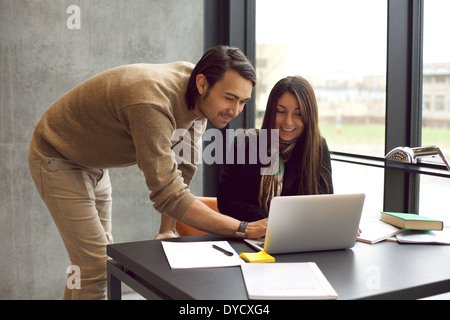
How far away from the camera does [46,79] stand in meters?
3.22

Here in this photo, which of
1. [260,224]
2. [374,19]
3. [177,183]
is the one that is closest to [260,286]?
[260,224]

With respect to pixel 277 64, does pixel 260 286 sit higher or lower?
lower

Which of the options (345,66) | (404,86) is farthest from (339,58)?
(404,86)

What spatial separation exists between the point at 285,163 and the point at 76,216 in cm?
99

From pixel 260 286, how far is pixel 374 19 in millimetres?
1876

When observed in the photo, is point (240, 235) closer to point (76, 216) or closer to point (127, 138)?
point (127, 138)

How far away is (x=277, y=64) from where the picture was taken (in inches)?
138

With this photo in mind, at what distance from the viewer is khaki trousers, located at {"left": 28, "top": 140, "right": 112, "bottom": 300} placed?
2.14 meters

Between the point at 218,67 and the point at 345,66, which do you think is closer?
the point at 218,67

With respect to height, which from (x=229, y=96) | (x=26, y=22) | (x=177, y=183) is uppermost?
(x=26, y=22)

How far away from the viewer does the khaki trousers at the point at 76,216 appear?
2.14 m

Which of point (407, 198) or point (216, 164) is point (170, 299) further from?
point (216, 164)

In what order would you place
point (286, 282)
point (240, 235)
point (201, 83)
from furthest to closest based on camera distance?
point (201, 83)
point (240, 235)
point (286, 282)

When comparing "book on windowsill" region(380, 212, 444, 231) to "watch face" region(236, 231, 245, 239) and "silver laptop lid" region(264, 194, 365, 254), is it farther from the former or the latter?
"watch face" region(236, 231, 245, 239)
